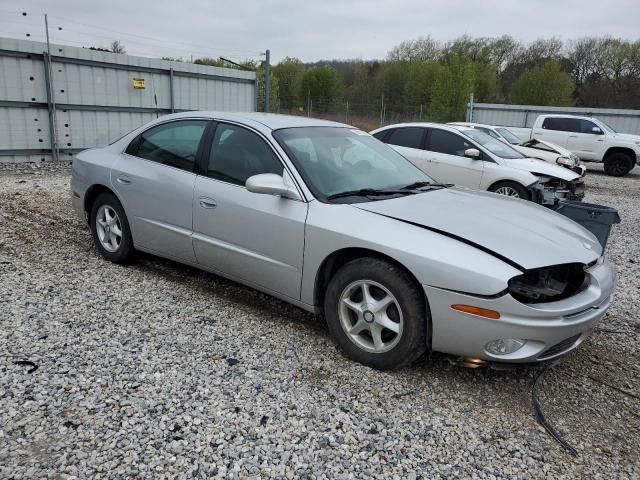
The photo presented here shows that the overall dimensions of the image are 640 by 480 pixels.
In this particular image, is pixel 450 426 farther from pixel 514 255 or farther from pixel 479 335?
pixel 514 255

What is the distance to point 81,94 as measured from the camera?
1126 centimetres

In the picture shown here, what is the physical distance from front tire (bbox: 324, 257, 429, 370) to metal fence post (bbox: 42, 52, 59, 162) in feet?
32.9

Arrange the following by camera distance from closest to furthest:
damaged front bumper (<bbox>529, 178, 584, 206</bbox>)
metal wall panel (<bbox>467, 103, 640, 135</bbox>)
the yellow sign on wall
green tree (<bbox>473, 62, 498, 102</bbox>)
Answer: damaged front bumper (<bbox>529, 178, 584, 206</bbox>) → the yellow sign on wall → metal wall panel (<bbox>467, 103, 640, 135</bbox>) → green tree (<bbox>473, 62, 498, 102</bbox>)

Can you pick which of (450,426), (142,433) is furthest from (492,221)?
(142,433)

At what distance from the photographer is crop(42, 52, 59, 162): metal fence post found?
10539 millimetres

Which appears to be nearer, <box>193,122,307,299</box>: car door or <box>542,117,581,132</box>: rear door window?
<box>193,122,307,299</box>: car door

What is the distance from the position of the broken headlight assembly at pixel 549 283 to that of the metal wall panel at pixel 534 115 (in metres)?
21.5

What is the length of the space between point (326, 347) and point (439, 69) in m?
39.7

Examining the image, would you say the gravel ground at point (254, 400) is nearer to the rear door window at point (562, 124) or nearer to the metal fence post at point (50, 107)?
the metal fence post at point (50, 107)

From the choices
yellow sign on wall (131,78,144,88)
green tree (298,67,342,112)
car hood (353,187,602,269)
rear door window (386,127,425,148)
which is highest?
green tree (298,67,342,112)

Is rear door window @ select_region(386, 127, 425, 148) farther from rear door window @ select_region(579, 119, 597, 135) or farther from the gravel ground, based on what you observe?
rear door window @ select_region(579, 119, 597, 135)

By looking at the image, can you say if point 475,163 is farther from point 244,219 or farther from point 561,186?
point 244,219

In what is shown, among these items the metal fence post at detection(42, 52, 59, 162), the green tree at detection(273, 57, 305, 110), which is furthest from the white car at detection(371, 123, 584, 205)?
the green tree at detection(273, 57, 305, 110)

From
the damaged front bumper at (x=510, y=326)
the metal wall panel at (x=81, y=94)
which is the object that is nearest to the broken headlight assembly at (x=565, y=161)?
the metal wall panel at (x=81, y=94)
